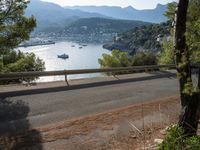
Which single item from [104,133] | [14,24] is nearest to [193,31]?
[104,133]

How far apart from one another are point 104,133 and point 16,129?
7.64ft

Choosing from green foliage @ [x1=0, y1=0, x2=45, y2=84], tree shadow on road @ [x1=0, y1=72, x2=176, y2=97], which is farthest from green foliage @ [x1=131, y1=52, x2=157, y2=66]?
green foliage @ [x1=0, y1=0, x2=45, y2=84]

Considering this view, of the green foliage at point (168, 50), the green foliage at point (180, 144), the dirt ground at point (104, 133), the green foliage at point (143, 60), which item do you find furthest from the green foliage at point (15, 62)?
the green foliage at point (143, 60)

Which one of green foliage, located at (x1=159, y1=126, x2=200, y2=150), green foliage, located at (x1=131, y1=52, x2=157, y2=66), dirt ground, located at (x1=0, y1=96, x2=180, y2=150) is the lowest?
green foliage, located at (x1=131, y1=52, x2=157, y2=66)

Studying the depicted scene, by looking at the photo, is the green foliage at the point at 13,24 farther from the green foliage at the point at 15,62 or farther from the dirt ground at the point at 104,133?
the dirt ground at the point at 104,133

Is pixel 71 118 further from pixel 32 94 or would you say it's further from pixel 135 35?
pixel 135 35

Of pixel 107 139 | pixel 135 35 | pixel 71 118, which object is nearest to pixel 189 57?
pixel 107 139

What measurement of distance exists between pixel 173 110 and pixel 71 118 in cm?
383

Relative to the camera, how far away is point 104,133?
8.84 meters

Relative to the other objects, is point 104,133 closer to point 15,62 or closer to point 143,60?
point 15,62

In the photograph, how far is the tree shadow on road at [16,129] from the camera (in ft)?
25.0

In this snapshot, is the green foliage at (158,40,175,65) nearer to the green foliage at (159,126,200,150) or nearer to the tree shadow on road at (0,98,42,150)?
the green foliage at (159,126,200,150)

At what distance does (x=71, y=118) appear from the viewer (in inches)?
400

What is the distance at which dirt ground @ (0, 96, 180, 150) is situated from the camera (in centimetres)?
781
